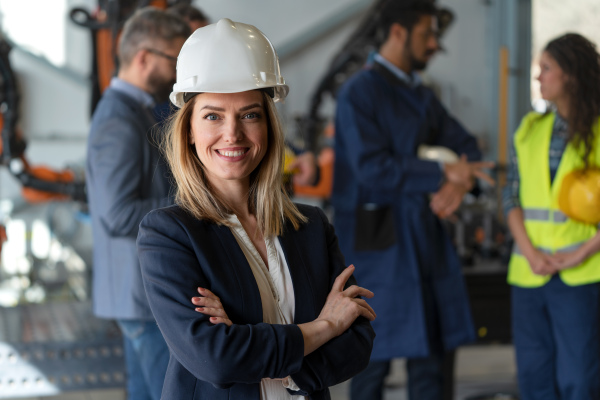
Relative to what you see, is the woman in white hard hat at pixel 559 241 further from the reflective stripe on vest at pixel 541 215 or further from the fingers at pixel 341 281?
the fingers at pixel 341 281

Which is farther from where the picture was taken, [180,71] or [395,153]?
[395,153]

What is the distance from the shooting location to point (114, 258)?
235 cm

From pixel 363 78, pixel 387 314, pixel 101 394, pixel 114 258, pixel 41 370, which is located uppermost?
pixel 363 78

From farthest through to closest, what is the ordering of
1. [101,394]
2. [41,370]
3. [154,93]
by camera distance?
[101,394] < [41,370] < [154,93]

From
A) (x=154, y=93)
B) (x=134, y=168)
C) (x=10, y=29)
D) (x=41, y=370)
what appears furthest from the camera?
(x=10, y=29)

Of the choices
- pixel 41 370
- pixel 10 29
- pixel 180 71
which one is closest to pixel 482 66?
pixel 10 29

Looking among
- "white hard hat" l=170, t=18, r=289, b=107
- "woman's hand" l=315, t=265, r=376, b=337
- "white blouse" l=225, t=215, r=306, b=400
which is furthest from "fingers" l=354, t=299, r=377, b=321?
"white hard hat" l=170, t=18, r=289, b=107

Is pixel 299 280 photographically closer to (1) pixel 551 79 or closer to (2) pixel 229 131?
(2) pixel 229 131

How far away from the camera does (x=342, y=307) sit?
4.66ft

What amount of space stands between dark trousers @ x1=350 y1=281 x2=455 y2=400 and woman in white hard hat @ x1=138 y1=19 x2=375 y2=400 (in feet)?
4.81

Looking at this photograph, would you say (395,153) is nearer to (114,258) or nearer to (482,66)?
(114,258)

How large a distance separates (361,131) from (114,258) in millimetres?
1171

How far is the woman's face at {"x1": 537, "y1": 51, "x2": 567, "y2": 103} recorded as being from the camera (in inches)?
107

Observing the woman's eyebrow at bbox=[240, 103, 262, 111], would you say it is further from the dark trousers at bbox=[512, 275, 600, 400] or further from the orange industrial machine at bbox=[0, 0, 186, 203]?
the orange industrial machine at bbox=[0, 0, 186, 203]
